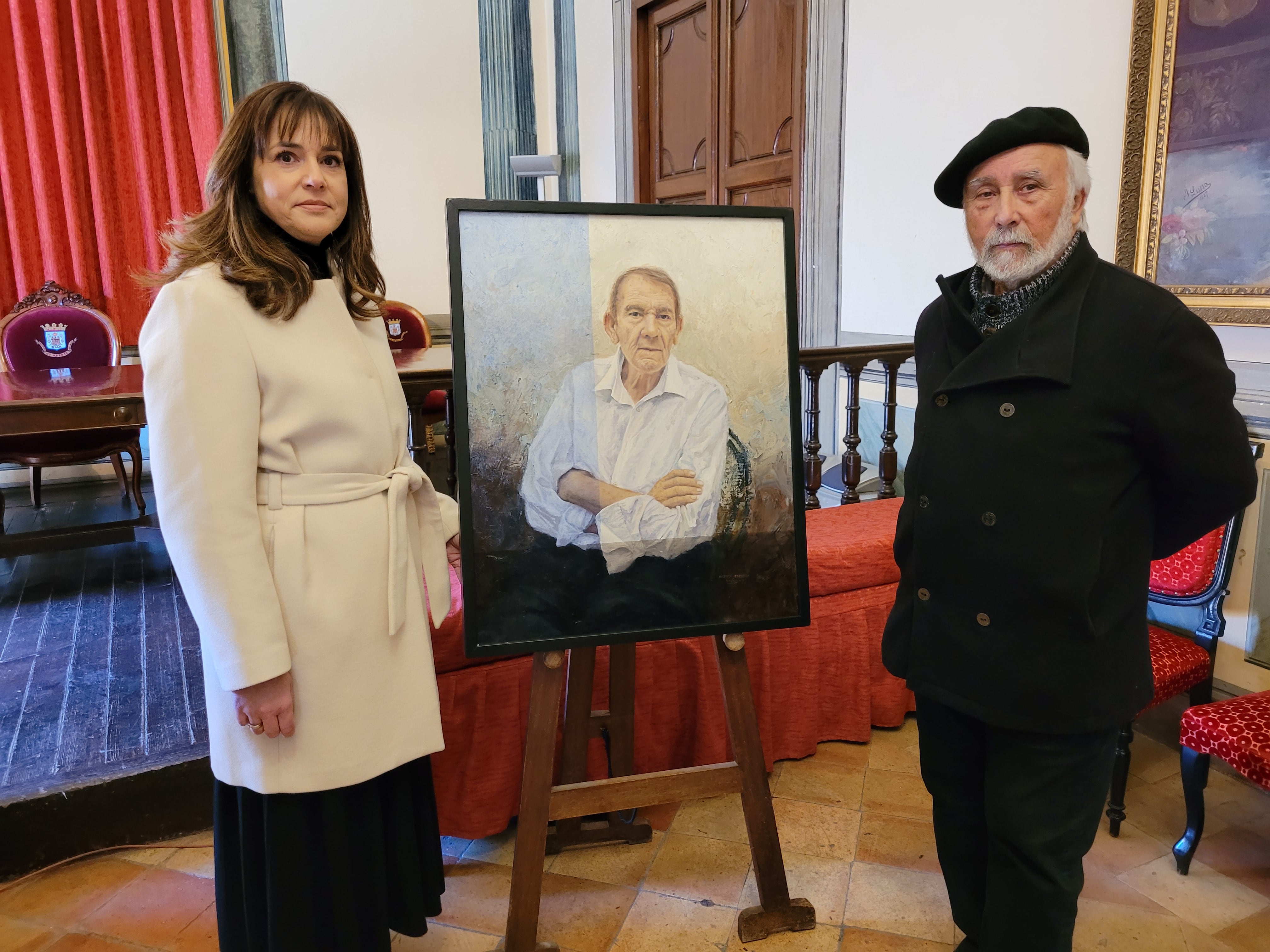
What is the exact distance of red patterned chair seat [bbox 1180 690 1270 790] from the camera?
1.88m

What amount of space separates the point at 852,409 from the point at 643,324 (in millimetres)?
1469

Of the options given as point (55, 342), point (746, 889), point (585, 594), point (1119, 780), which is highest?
point (55, 342)

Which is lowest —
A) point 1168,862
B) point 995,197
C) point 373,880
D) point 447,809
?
point 1168,862

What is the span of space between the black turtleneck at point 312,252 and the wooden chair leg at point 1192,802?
7.08ft

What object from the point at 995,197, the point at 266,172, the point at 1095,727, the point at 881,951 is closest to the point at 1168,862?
the point at 881,951

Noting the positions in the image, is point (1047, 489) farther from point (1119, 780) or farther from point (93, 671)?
point (93, 671)

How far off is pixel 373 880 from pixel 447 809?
0.65m

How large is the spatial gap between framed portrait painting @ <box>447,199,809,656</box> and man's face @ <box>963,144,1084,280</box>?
0.40 meters

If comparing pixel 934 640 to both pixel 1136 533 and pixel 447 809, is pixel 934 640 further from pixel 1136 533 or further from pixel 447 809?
pixel 447 809

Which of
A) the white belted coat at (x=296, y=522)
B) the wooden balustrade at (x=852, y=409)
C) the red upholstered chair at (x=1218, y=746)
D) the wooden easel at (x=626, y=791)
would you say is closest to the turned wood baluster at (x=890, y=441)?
the wooden balustrade at (x=852, y=409)

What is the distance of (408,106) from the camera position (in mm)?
6617

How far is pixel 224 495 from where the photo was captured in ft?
4.15

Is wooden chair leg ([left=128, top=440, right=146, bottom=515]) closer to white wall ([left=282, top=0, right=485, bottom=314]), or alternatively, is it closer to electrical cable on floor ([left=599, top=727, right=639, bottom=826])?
white wall ([left=282, top=0, right=485, bottom=314])
